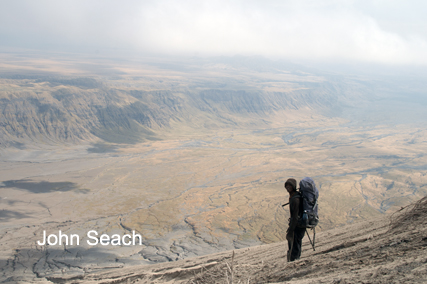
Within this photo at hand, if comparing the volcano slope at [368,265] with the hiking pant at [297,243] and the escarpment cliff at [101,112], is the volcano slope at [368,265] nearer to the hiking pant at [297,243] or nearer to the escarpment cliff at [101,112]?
the hiking pant at [297,243]

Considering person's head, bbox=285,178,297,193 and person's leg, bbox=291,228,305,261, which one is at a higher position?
person's head, bbox=285,178,297,193

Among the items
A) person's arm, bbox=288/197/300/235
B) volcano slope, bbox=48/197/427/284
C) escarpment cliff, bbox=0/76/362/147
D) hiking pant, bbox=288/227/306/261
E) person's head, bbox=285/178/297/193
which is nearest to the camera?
volcano slope, bbox=48/197/427/284

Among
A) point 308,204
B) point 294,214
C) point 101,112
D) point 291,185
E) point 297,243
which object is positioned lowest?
point 101,112

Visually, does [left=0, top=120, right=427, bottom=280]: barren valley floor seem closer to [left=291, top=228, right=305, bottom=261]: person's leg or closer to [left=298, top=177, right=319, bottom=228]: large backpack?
[left=291, top=228, right=305, bottom=261]: person's leg

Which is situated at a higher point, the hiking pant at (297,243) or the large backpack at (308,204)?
the large backpack at (308,204)

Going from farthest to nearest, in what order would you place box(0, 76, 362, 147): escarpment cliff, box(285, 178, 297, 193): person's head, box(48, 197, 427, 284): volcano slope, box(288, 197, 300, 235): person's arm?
1. box(0, 76, 362, 147): escarpment cliff
2. box(285, 178, 297, 193): person's head
3. box(288, 197, 300, 235): person's arm
4. box(48, 197, 427, 284): volcano slope

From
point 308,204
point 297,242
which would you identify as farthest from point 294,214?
point 297,242

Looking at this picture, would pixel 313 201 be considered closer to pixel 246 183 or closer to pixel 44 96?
pixel 246 183

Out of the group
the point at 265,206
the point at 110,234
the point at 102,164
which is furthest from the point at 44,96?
the point at 265,206

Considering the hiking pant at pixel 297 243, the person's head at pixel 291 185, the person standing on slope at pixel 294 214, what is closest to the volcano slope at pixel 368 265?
the hiking pant at pixel 297 243

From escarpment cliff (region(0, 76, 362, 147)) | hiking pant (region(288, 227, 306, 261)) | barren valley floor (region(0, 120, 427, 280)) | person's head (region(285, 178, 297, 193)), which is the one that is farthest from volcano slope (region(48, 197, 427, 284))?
escarpment cliff (region(0, 76, 362, 147))

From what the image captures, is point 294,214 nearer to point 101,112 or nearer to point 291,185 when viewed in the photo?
point 291,185

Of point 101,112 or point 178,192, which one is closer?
point 178,192

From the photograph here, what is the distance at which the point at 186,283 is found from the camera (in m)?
9.27
